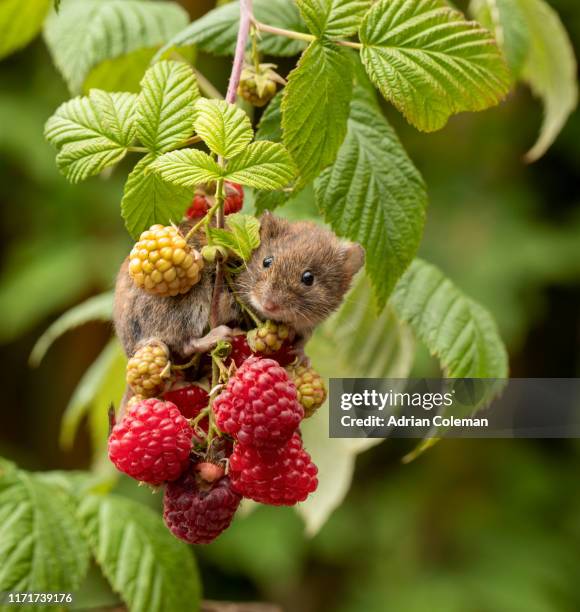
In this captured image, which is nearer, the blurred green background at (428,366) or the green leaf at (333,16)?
the green leaf at (333,16)

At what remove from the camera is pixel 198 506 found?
72cm

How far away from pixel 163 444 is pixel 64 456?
9.22 feet

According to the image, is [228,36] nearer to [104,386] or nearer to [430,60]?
[430,60]

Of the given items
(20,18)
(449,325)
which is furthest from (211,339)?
(20,18)

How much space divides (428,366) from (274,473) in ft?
6.81

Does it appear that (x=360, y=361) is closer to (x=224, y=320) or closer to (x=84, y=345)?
(x=224, y=320)

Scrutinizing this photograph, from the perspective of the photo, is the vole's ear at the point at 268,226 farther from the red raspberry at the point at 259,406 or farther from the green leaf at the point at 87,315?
the green leaf at the point at 87,315

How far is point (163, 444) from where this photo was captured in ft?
2.33

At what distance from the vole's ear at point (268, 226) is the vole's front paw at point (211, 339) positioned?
118mm

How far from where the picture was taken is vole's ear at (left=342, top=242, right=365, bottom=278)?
0.89 m

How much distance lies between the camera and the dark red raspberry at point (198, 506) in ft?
2.38

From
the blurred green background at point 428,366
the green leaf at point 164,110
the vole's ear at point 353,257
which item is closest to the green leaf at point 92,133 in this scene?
the green leaf at point 164,110

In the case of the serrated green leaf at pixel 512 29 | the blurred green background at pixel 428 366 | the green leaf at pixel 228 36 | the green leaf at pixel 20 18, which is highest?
the green leaf at pixel 20 18

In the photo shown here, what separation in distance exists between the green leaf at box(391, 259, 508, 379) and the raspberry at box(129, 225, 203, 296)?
42 centimetres
